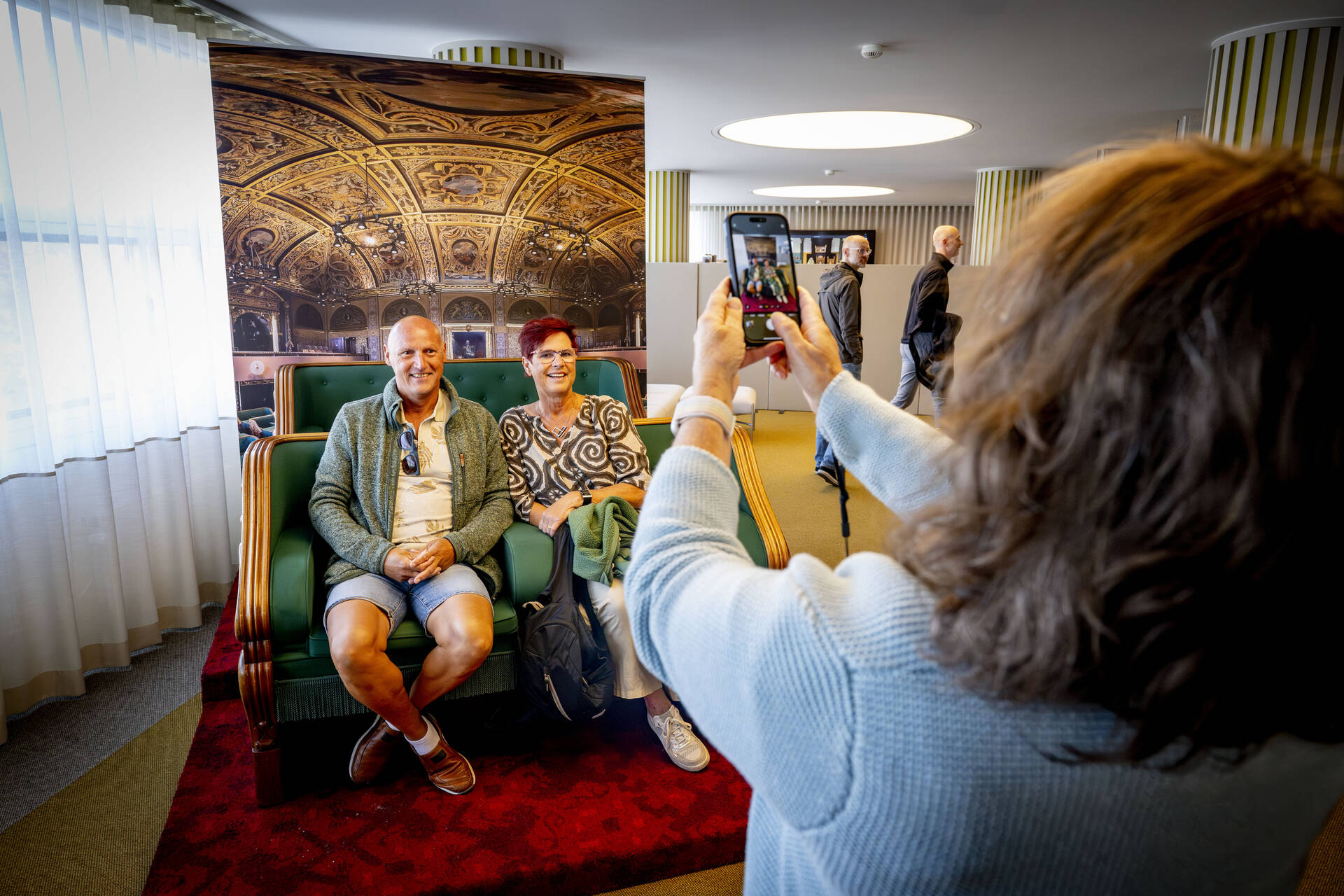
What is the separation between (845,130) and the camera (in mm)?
8125

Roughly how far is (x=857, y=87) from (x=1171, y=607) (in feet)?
20.7

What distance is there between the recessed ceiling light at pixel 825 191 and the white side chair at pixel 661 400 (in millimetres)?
6757

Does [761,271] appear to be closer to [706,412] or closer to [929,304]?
[706,412]

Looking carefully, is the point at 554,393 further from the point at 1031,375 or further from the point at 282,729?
the point at 1031,375

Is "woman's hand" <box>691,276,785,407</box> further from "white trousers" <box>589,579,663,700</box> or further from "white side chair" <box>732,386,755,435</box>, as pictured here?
"white side chair" <box>732,386,755,435</box>

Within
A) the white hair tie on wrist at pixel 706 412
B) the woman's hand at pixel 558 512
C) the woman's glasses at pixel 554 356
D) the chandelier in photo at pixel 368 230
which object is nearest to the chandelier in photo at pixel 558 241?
the chandelier in photo at pixel 368 230

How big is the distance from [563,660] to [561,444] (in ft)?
2.72

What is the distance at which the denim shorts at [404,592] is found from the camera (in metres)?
2.26

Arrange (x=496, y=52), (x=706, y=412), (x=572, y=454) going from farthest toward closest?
(x=496, y=52)
(x=572, y=454)
(x=706, y=412)

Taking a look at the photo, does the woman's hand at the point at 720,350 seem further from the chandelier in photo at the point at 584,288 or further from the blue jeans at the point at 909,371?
the blue jeans at the point at 909,371

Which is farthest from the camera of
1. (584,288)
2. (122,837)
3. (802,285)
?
(802,285)

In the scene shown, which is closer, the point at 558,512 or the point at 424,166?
the point at 558,512

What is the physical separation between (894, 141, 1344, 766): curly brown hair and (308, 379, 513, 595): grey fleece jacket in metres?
2.15

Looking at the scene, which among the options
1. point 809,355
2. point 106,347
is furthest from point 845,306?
point 809,355
